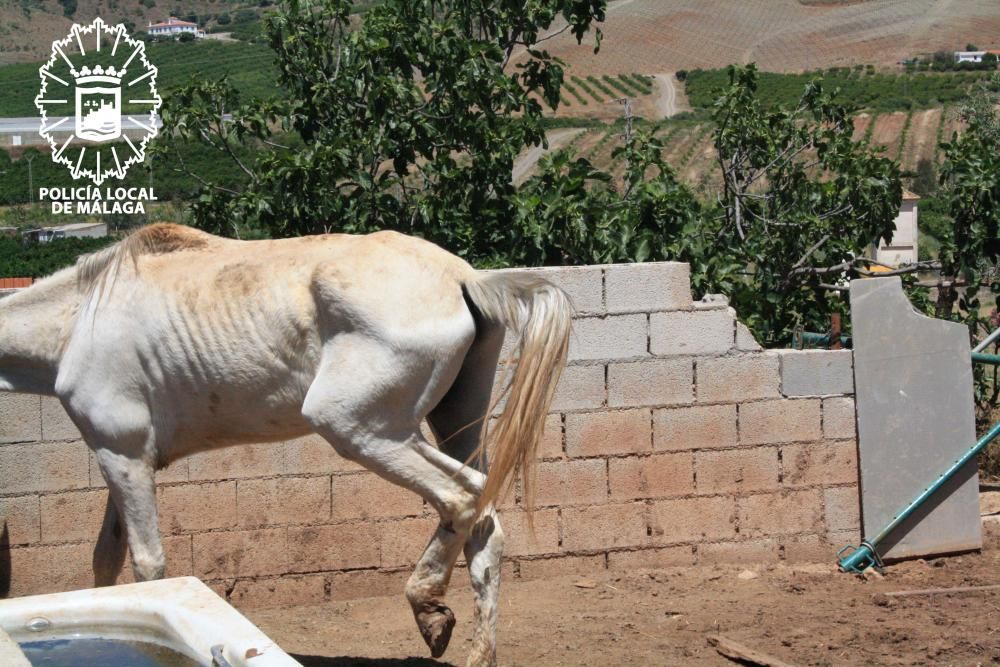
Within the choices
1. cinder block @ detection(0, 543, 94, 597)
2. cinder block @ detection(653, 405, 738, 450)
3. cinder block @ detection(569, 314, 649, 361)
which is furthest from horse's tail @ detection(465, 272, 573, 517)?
cinder block @ detection(0, 543, 94, 597)

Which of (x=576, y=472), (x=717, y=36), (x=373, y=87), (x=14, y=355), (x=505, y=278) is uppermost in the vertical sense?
(x=717, y=36)

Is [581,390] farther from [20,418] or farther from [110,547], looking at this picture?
[20,418]

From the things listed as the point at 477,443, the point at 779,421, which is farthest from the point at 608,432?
the point at 477,443

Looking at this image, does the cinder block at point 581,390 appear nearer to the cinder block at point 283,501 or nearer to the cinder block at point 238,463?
the cinder block at point 283,501

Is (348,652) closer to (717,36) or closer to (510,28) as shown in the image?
(510,28)

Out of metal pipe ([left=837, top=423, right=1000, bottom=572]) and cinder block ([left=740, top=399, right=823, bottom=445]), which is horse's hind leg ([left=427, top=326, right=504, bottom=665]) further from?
metal pipe ([left=837, top=423, right=1000, bottom=572])

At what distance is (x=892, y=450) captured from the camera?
6637mm

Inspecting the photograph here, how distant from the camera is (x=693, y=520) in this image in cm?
650

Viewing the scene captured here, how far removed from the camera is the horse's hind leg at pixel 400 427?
425cm

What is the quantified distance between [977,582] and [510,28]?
17.0ft

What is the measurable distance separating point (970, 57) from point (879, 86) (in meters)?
13.2

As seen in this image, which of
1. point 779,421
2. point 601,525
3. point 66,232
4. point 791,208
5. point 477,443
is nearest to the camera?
point 477,443

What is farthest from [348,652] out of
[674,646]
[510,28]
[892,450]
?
[510,28]

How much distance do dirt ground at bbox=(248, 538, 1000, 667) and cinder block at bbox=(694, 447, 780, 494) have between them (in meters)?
0.43
